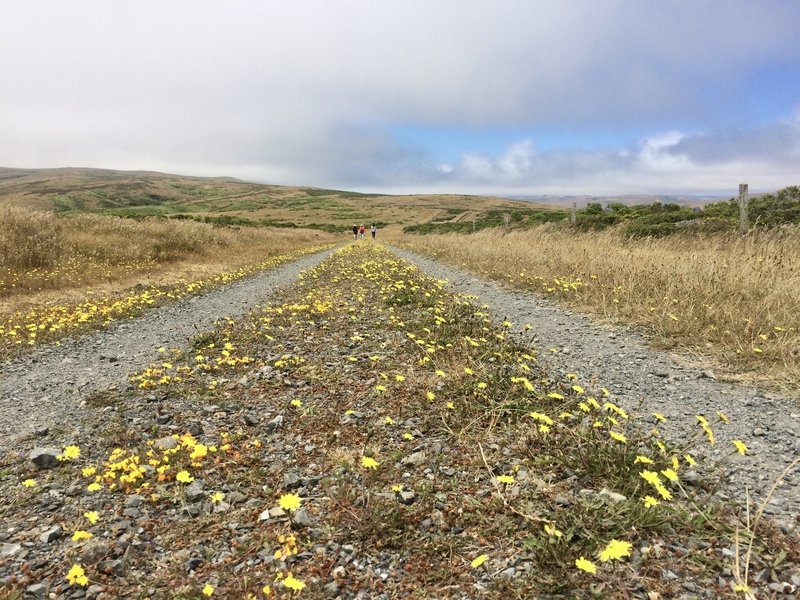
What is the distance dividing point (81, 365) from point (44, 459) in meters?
3.27

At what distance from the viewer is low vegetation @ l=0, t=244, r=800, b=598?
2354 millimetres

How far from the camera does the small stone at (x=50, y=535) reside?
265 centimetres

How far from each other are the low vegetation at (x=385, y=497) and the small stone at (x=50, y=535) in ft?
0.06

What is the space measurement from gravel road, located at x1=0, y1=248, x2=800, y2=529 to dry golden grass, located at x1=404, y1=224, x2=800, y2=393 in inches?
21.3

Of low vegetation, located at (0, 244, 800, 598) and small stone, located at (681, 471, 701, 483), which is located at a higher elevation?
small stone, located at (681, 471, 701, 483)

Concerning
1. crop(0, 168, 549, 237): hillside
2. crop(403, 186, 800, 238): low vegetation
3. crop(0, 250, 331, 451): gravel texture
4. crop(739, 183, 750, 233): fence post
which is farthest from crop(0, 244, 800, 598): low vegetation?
crop(0, 168, 549, 237): hillside

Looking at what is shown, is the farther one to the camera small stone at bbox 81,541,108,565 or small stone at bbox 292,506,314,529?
small stone at bbox 292,506,314,529

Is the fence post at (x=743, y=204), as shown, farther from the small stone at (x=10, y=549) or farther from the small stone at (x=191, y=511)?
the small stone at (x=10, y=549)

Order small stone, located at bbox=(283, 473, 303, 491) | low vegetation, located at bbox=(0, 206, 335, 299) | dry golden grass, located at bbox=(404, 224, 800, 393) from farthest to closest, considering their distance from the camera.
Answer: low vegetation, located at bbox=(0, 206, 335, 299), dry golden grass, located at bbox=(404, 224, 800, 393), small stone, located at bbox=(283, 473, 303, 491)

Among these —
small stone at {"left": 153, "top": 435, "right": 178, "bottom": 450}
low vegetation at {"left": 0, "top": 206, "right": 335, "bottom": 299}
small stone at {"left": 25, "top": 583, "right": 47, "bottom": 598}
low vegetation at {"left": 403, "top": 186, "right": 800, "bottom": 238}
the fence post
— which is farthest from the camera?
low vegetation at {"left": 403, "top": 186, "right": 800, "bottom": 238}

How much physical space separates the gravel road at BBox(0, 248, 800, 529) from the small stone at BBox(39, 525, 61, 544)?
5.43ft

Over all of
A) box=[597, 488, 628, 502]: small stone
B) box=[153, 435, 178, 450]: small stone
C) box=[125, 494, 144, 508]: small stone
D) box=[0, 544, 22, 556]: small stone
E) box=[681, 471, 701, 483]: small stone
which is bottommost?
box=[0, 544, 22, 556]: small stone

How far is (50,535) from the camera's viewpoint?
267cm

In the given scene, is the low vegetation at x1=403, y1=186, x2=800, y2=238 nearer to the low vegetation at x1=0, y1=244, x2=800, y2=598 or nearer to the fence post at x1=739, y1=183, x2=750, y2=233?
the fence post at x1=739, y1=183, x2=750, y2=233
